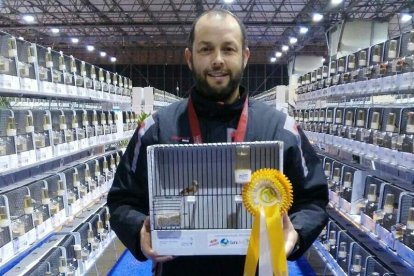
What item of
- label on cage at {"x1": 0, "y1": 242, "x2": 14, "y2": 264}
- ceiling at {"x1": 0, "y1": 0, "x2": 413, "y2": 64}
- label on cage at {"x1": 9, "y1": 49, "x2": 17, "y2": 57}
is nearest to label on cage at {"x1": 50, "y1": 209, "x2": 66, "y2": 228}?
label on cage at {"x1": 0, "y1": 242, "x2": 14, "y2": 264}

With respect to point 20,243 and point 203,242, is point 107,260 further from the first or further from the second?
point 203,242

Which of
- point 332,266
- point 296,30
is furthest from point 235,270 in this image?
point 296,30

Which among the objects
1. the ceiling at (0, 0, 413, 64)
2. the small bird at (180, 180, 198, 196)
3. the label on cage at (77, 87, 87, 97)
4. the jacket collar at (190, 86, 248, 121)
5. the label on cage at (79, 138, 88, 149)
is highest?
the ceiling at (0, 0, 413, 64)

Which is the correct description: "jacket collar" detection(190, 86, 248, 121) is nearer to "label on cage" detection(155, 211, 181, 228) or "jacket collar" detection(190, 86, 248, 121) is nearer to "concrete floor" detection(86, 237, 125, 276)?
"label on cage" detection(155, 211, 181, 228)

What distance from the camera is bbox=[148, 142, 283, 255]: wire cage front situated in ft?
4.27

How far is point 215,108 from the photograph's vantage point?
1.44 m

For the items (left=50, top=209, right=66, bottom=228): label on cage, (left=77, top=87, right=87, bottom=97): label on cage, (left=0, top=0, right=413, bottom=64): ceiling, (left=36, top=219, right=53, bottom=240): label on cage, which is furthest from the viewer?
(left=0, top=0, right=413, bottom=64): ceiling

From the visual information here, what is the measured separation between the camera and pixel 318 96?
19.9ft

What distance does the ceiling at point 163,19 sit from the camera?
13961mm

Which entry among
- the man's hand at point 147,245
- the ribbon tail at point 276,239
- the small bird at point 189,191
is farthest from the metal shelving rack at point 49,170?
the ribbon tail at point 276,239

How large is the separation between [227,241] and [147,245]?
0.77ft

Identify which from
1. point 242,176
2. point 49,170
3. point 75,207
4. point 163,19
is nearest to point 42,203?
point 75,207

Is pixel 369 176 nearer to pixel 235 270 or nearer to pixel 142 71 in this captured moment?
pixel 235 270

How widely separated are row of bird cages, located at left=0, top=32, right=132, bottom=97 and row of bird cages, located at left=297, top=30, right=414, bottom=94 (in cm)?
264
